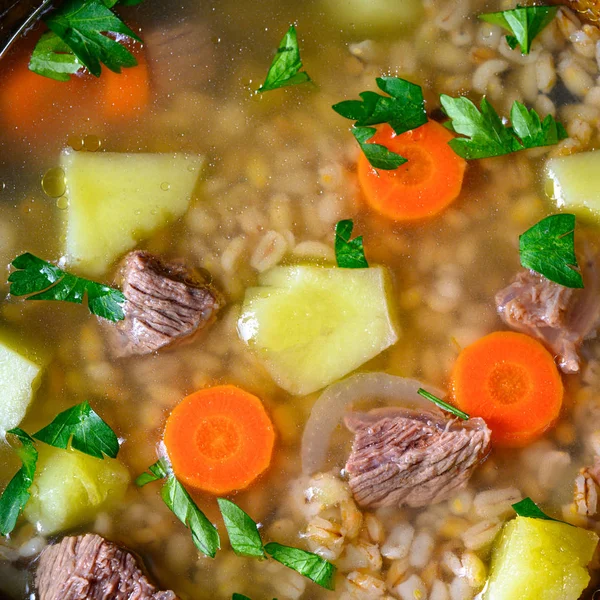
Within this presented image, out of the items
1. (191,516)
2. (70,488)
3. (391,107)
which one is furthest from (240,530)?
(391,107)

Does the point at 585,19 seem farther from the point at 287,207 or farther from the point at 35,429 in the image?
the point at 35,429

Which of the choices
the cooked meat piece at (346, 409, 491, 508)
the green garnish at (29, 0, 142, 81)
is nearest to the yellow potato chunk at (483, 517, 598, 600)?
the cooked meat piece at (346, 409, 491, 508)

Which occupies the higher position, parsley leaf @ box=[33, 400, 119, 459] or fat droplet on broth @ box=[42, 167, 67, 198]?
fat droplet on broth @ box=[42, 167, 67, 198]

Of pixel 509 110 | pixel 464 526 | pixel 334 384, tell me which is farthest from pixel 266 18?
pixel 464 526

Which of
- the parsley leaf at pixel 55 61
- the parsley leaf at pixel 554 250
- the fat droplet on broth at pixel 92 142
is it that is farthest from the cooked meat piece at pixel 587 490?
the parsley leaf at pixel 55 61

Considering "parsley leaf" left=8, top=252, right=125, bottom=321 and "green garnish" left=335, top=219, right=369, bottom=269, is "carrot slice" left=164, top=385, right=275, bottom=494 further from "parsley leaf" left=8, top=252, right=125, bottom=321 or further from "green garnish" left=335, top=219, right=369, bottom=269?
"green garnish" left=335, top=219, right=369, bottom=269

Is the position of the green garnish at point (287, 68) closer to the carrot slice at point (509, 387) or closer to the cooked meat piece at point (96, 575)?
the carrot slice at point (509, 387)

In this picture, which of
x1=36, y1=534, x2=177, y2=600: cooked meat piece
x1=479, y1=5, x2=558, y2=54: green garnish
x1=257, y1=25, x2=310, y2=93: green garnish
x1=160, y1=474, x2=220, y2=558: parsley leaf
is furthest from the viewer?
x1=479, y1=5, x2=558, y2=54: green garnish

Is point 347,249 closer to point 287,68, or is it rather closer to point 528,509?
point 287,68

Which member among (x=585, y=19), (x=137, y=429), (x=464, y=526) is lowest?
(x=464, y=526)
